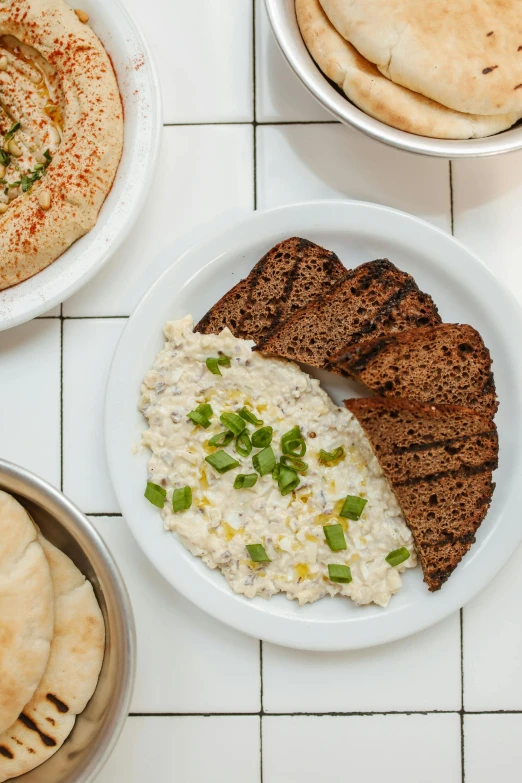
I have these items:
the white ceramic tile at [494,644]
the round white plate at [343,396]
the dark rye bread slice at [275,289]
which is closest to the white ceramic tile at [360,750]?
the white ceramic tile at [494,644]

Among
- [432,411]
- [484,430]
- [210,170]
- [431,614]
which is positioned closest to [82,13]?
[210,170]

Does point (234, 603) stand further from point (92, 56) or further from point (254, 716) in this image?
point (92, 56)

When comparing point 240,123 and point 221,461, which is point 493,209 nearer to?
point 240,123

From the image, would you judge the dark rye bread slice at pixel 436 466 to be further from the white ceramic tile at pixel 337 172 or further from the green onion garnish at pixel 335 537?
the white ceramic tile at pixel 337 172

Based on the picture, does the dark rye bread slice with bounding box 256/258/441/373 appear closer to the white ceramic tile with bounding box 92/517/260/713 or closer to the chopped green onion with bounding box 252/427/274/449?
the chopped green onion with bounding box 252/427/274/449

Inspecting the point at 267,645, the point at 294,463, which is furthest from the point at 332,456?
the point at 267,645

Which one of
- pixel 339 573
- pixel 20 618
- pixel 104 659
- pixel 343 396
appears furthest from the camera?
pixel 343 396
